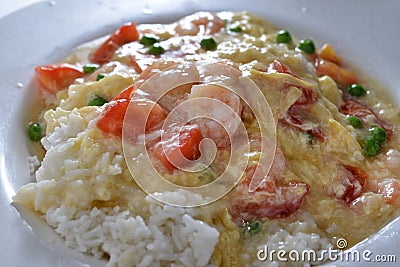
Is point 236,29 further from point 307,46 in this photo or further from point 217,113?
point 217,113

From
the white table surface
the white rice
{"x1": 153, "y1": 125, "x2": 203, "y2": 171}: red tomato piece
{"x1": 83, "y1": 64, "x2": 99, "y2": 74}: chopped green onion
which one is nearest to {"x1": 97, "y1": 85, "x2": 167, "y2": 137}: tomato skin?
{"x1": 153, "y1": 125, "x2": 203, "y2": 171}: red tomato piece

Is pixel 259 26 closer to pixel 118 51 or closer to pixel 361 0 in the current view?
pixel 361 0

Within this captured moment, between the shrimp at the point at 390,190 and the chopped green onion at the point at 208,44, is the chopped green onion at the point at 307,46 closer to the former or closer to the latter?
the chopped green onion at the point at 208,44

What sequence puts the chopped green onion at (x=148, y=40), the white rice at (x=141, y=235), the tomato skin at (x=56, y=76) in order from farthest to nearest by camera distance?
the chopped green onion at (x=148, y=40), the tomato skin at (x=56, y=76), the white rice at (x=141, y=235)

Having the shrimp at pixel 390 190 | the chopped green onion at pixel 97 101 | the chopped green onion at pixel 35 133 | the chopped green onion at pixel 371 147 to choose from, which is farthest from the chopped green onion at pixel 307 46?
the chopped green onion at pixel 35 133

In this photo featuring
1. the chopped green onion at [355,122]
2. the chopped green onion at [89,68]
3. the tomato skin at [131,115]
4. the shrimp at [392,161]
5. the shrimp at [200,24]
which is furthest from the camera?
the shrimp at [200,24]

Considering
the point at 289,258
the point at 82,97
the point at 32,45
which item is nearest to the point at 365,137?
the point at 289,258

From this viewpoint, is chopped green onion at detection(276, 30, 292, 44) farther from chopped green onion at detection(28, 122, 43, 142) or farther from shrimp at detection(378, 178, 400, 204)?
chopped green onion at detection(28, 122, 43, 142)
